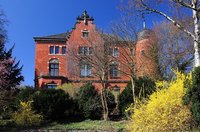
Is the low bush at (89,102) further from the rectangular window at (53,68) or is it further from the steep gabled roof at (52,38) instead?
the steep gabled roof at (52,38)

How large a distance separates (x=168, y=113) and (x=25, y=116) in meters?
11.8

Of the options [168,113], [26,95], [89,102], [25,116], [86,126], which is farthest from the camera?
[89,102]

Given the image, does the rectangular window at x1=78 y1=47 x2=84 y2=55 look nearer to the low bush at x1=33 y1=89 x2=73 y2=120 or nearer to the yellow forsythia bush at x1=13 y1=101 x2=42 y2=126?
the low bush at x1=33 y1=89 x2=73 y2=120

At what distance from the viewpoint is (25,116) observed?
84.2ft

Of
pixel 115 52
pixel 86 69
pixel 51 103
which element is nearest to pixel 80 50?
pixel 86 69

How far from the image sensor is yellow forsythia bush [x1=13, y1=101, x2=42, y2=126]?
2541cm

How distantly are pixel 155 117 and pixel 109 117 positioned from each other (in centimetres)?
1228

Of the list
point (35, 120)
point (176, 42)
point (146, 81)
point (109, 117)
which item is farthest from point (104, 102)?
point (176, 42)

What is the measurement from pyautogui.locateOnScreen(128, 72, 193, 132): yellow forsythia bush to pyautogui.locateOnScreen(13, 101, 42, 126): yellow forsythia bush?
404 inches

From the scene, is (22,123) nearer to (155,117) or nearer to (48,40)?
(155,117)

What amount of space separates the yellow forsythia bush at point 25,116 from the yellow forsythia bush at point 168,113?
10.3 m

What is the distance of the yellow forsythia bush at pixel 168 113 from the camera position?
55.3 ft

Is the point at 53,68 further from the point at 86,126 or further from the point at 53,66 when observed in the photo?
the point at 86,126

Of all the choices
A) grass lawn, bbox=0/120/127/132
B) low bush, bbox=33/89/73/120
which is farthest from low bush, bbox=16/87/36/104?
grass lawn, bbox=0/120/127/132
